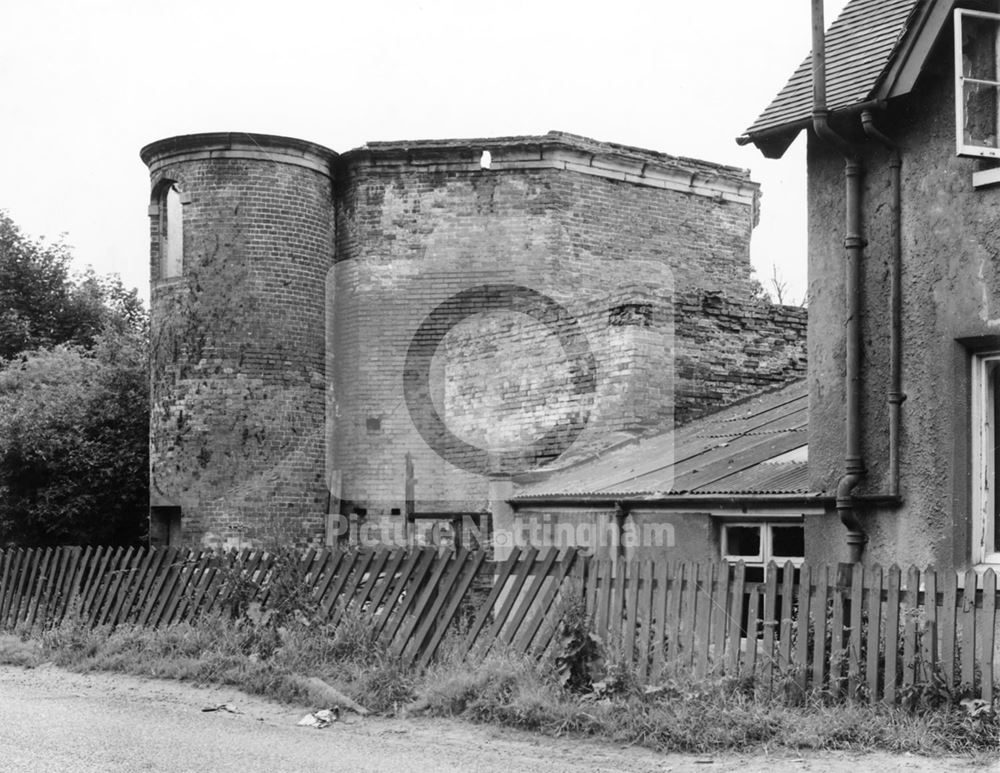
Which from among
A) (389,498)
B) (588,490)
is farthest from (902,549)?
(389,498)

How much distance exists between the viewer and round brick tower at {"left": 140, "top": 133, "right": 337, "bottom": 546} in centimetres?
1928

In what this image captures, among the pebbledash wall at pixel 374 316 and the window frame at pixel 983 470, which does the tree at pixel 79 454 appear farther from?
the window frame at pixel 983 470

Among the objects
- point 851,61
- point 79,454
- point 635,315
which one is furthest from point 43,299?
point 851,61

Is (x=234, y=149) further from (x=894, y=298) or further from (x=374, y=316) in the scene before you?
(x=894, y=298)

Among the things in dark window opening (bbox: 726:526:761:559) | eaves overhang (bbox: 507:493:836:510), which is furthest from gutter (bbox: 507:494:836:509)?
dark window opening (bbox: 726:526:761:559)

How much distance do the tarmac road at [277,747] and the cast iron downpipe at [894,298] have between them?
288cm

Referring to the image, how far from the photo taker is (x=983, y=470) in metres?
9.16

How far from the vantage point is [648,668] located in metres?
9.29

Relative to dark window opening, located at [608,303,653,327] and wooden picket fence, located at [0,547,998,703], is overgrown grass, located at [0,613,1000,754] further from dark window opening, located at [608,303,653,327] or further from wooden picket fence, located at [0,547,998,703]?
dark window opening, located at [608,303,653,327]

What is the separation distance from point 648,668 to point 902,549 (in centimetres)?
227

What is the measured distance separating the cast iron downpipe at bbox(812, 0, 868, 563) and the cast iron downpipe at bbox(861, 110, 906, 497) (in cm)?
28

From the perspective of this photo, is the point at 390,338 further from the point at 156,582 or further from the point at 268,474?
the point at 156,582

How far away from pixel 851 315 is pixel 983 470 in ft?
5.45

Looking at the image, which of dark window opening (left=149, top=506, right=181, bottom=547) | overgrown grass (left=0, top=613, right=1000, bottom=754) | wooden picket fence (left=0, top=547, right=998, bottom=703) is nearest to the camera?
overgrown grass (left=0, top=613, right=1000, bottom=754)
